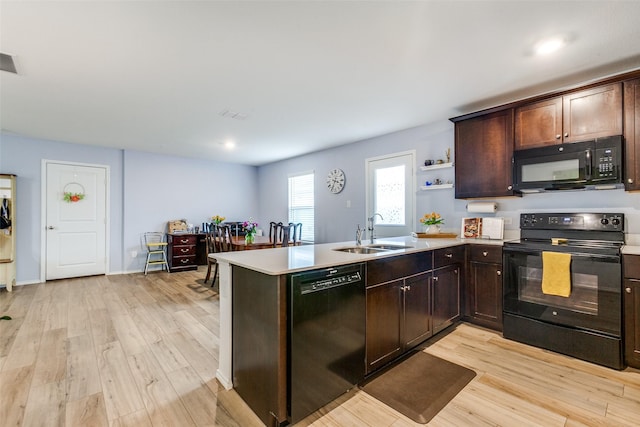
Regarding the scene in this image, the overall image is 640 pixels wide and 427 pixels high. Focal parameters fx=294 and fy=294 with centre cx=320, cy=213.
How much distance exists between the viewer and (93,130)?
14.6 feet

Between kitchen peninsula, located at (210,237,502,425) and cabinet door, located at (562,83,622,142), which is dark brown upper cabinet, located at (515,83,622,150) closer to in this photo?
cabinet door, located at (562,83,622,142)

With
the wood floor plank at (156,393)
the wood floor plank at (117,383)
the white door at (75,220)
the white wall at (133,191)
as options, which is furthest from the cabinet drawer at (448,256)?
the white door at (75,220)

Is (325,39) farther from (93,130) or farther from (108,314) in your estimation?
(93,130)

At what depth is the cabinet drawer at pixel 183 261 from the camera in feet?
19.4

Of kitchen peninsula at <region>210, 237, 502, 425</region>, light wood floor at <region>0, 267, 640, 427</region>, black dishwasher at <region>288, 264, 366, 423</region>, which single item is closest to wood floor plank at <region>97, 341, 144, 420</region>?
light wood floor at <region>0, 267, 640, 427</region>

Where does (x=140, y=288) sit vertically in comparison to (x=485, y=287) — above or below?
below

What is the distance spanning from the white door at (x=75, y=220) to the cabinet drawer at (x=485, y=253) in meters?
6.33

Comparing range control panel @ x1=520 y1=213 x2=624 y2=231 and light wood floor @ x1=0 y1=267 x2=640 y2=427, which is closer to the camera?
light wood floor @ x1=0 y1=267 x2=640 y2=427

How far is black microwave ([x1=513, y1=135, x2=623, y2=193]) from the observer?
8.16 feet

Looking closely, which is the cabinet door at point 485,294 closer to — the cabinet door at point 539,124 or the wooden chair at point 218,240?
the cabinet door at point 539,124

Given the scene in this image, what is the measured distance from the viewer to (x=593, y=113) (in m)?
2.60

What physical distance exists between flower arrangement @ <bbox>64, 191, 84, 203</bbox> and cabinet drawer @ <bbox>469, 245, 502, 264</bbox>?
647 centimetres

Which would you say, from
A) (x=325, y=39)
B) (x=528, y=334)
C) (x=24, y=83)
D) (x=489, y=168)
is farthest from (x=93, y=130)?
(x=528, y=334)

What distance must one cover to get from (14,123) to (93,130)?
895mm
